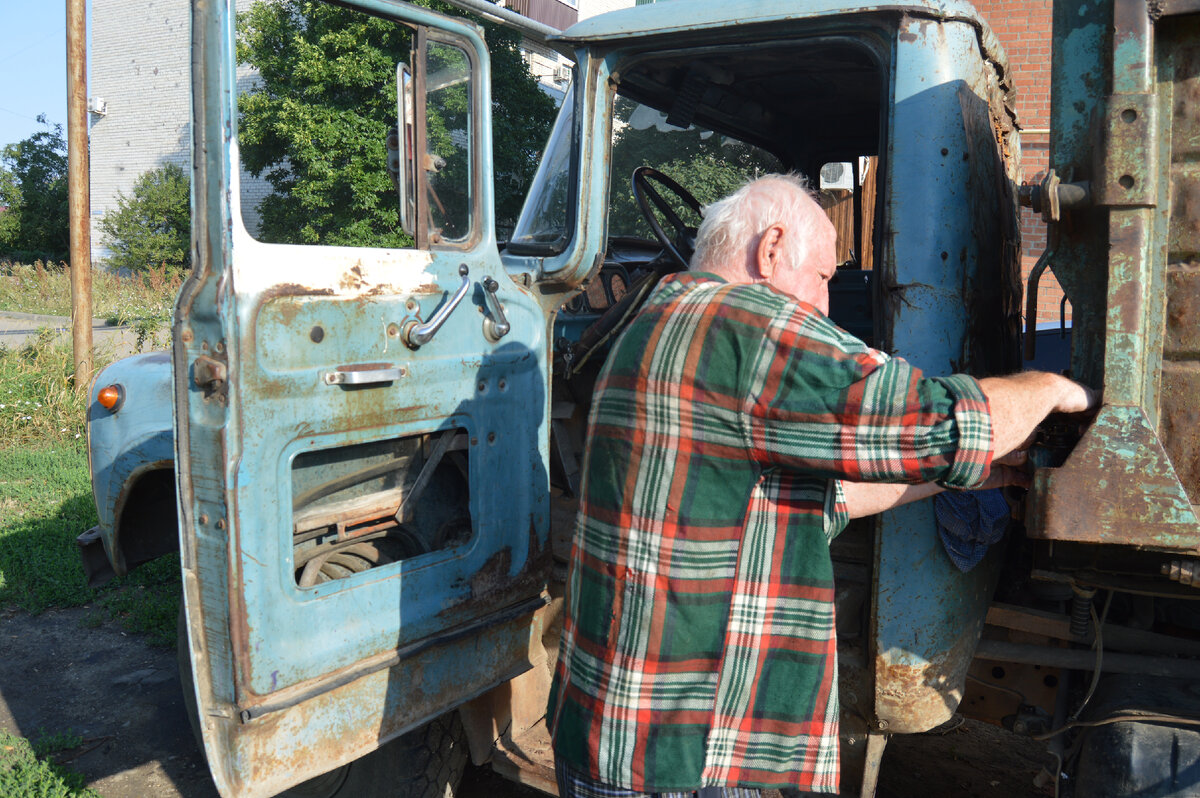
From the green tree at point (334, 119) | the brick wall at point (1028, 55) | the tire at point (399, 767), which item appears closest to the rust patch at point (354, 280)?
the tire at point (399, 767)

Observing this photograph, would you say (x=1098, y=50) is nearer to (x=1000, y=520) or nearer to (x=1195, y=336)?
(x=1195, y=336)

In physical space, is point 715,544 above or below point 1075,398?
below

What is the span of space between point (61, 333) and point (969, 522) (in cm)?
1023

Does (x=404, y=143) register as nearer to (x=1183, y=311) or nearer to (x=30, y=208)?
(x=1183, y=311)

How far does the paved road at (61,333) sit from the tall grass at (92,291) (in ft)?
1.59

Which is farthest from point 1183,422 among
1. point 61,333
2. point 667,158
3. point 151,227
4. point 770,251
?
point 151,227

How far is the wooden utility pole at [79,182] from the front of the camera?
7523 millimetres

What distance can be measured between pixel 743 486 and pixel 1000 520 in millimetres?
857

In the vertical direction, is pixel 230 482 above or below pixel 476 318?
below

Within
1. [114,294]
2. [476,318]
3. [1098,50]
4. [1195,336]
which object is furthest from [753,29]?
[114,294]

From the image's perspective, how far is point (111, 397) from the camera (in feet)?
10.8

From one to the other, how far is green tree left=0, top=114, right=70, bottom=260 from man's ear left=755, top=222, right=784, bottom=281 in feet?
96.6

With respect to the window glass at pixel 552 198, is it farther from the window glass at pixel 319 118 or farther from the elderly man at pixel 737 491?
the window glass at pixel 319 118

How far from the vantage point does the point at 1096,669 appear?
221 cm
